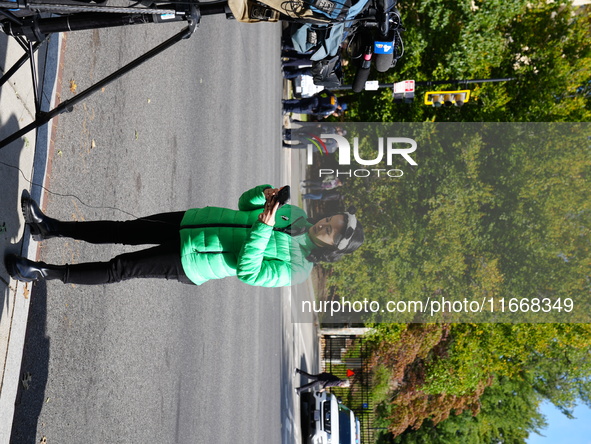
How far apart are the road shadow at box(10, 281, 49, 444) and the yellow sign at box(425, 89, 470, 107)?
1057cm

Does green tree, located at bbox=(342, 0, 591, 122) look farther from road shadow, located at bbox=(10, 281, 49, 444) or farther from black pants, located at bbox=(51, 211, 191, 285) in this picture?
road shadow, located at bbox=(10, 281, 49, 444)

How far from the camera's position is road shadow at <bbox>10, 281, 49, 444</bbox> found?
4230mm

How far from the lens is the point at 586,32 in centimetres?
1371

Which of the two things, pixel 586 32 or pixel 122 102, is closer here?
pixel 122 102

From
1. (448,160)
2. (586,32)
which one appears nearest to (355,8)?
(448,160)

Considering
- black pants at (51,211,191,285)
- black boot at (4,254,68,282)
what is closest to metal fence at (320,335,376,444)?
black pants at (51,211,191,285)

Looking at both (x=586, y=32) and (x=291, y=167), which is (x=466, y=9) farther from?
(x=291, y=167)

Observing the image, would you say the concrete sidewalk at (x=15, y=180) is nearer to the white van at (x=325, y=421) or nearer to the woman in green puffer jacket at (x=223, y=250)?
the woman in green puffer jacket at (x=223, y=250)

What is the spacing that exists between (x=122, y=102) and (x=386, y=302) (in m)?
9.11

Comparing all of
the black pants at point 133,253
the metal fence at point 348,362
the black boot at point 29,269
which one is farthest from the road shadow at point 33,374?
the metal fence at point 348,362

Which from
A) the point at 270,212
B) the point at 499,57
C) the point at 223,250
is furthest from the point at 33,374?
the point at 499,57

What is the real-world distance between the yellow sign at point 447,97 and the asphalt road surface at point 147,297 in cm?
505

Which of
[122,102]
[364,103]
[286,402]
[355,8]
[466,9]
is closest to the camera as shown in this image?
[355,8]

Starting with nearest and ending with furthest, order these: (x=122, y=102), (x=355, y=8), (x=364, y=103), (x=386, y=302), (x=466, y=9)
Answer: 1. (x=355, y=8)
2. (x=122, y=102)
3. (x=466, y=9)
4. (x=386, y=302)
5. (x=364, y=103)
